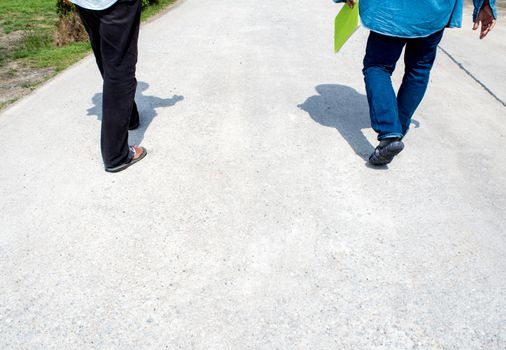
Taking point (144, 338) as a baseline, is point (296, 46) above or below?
below

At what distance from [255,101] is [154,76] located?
1454 mm

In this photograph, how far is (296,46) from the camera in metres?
5.93

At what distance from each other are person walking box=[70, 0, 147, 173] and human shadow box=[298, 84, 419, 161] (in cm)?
169

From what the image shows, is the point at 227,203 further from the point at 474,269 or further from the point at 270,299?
the point at 474,269

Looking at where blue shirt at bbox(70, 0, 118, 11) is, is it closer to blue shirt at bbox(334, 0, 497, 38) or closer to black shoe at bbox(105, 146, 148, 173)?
black shoe at bbox(105, 146, 148, 173)

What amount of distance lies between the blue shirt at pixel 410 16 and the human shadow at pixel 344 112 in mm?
932

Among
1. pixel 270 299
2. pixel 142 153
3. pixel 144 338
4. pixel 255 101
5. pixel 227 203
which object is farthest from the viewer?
pixel 255 101

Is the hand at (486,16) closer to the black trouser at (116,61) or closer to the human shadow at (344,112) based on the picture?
the human shadow at (344,112)

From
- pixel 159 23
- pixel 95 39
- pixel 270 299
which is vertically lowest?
pixel 159 23

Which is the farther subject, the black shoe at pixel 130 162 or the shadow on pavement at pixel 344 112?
the shadow on pavement at pixel 344 112

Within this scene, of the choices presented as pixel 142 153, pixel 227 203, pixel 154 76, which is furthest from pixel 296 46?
pixel 227 203

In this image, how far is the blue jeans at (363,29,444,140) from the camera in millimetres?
2830

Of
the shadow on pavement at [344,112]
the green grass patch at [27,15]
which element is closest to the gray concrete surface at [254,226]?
the shadow on pavement at [344,112]

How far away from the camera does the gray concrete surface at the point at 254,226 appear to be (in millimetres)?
1883
